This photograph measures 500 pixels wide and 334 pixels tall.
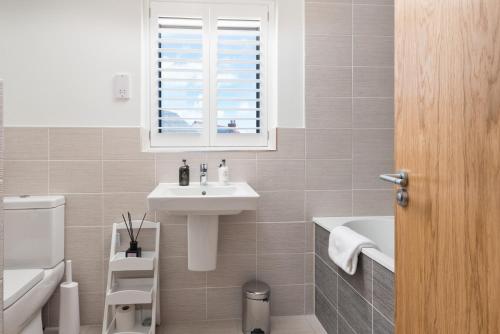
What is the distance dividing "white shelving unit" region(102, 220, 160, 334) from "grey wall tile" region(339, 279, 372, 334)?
1.06 meters

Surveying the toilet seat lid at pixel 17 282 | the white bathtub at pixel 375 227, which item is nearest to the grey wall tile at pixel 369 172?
the white bathtub at pixel 375 227

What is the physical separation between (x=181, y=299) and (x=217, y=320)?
0.90ft

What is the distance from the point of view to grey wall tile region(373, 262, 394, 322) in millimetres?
1443

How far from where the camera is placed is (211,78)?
2.47m

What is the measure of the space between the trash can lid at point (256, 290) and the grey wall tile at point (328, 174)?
2.26ft

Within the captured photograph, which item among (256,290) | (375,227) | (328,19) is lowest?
(256,290)

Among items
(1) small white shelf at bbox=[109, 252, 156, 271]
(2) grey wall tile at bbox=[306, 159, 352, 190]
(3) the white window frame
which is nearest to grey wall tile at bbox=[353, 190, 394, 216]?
(2) grey wall tile at bbox=[306, 159, 352, 190]

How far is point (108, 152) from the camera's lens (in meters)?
2.34

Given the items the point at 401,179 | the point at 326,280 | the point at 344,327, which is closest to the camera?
the point at 401,179

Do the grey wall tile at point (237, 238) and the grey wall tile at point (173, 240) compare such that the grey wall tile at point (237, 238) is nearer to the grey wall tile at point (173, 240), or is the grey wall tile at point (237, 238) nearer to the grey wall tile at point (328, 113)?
the grey wall tile at point (173, 240)

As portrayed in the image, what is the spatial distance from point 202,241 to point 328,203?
2.93 ft

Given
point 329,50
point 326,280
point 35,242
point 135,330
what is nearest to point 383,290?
point 326,280

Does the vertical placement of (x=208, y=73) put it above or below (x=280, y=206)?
above

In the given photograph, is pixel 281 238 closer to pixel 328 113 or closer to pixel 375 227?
pixel 375 227
